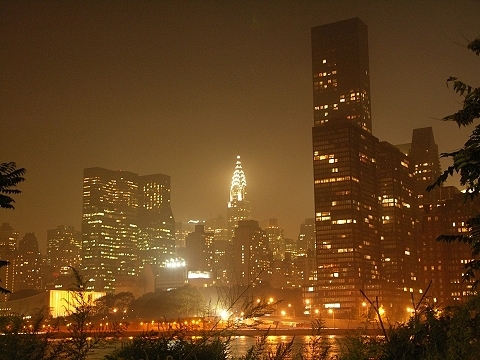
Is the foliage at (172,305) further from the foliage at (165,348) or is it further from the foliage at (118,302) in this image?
the foliage at (165,348)

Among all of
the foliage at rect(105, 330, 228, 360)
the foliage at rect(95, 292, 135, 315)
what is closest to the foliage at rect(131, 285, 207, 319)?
the foliage at rect(95, 292, 135, 315)

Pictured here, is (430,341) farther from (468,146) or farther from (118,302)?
(118,302)

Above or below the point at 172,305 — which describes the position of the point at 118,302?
above

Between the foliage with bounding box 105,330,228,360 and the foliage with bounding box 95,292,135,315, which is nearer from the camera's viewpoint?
the foliage with bounding box 105,330,228,360

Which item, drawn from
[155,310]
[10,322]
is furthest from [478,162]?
[155,310]

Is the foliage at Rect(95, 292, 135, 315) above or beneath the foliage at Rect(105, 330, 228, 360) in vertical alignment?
above

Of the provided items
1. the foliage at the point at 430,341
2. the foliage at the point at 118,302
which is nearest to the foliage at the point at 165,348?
the foliage at the point at 430,341

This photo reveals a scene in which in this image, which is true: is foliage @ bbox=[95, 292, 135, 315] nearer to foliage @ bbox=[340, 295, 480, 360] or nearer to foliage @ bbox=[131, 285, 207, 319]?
foliage @ bbox=[131, 285, 207, 319]

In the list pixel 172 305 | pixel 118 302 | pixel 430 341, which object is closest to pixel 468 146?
pixel 430 341

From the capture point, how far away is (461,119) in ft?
52.2

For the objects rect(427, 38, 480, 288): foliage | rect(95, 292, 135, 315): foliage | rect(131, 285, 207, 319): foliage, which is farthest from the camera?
rect(95, 292, 135, 315): foliage

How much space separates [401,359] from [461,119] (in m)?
5.47

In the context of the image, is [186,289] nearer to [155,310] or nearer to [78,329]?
[155,310]

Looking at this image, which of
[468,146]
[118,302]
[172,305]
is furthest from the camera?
[118,302]
